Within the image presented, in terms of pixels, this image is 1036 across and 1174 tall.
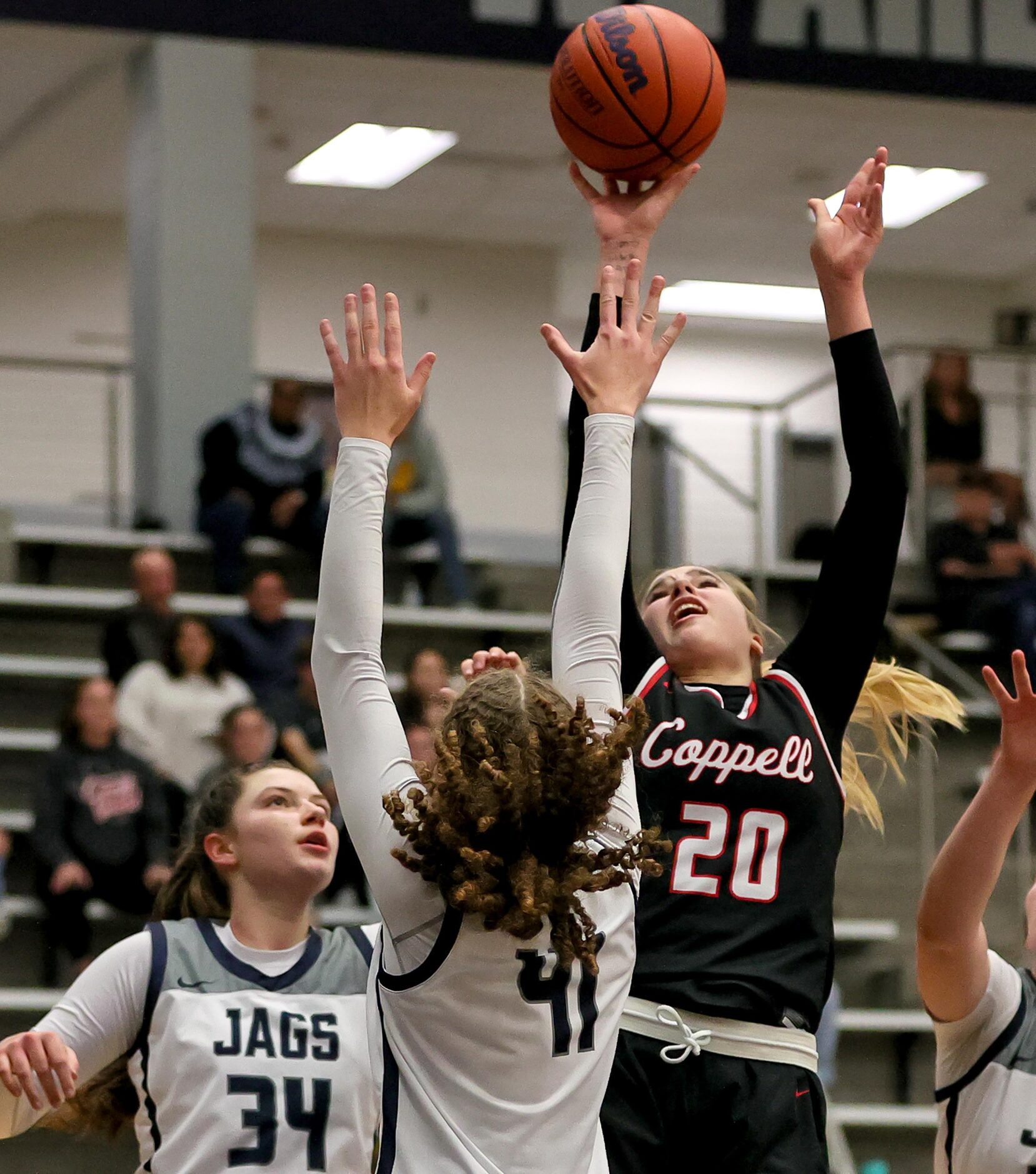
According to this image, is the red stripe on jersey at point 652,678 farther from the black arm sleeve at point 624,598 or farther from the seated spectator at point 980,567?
the seated spectator at point 980,567

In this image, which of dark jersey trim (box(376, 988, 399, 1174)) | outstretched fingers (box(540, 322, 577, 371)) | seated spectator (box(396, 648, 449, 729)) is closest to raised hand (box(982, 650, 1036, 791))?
outstretched fingers (box(540, 322, 577, 371))

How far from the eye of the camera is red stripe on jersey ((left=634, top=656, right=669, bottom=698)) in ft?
9.87

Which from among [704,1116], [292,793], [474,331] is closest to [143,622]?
[292,793]

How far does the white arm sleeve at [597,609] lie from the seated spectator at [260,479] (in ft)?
23.6

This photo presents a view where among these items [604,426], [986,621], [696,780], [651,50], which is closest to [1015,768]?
[696,780]

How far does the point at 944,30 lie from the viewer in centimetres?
600

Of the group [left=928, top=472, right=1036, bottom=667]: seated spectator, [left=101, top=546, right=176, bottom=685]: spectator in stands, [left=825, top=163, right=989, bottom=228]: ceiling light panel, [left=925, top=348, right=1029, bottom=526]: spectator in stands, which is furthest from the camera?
[left=825, top=163, right=989, bottom=228]: ceiling light panel

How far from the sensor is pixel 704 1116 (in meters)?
2.81

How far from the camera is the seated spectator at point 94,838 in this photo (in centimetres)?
756

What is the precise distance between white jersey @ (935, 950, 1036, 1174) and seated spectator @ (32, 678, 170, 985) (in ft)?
15.5

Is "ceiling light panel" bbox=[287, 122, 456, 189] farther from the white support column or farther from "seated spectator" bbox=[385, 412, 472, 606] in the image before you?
"seated spectator" bbox=[385, 412, 472, 606]

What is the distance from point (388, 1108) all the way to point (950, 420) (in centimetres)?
894

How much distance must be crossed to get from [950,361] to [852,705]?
8.15 metres

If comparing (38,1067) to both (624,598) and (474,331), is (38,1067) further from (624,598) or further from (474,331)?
(474,331)
